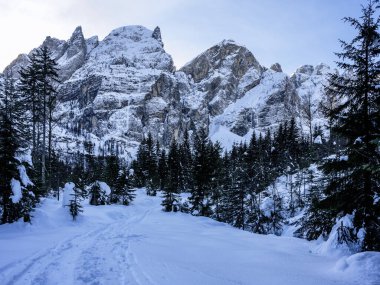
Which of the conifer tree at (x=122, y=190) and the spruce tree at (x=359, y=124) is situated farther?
the conifer tree at (x=122, y=190)

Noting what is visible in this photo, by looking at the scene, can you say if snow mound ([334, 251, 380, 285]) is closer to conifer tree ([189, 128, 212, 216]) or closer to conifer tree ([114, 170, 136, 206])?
conifer tree ([189, 128, 212, 216])

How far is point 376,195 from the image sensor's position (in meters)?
10.7

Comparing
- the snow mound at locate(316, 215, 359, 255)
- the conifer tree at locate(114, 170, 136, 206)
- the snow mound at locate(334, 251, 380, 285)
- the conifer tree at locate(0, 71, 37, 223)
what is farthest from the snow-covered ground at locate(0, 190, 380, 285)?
the conifer tree at locate(114, 170, 136, 206)

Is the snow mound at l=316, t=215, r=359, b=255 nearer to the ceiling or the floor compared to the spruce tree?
nearer to the floor

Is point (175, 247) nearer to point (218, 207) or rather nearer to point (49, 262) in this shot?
point (49, 262)

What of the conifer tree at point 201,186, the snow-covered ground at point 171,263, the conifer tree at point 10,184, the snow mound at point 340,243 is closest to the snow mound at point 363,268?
the snow-covered ground at point 171,263

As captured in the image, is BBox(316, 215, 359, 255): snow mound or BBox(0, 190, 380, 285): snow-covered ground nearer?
BBox(0, 190, 380, 285): snow-covered ground

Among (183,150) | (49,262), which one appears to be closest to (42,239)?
(49,262)

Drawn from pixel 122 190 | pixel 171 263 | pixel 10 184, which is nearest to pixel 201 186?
pixel 122 190

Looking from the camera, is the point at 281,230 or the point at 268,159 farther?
the point at 268,159

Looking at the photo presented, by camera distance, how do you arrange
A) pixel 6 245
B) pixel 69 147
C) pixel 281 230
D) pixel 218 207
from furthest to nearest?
1. pixel 69 147
2. pixel 218 207
3. pixel 281 230
4. pixel 6 245

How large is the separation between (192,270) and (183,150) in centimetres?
6451

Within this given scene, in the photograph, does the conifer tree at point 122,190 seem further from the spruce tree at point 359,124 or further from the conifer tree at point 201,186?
the spruce tree at point 359,124

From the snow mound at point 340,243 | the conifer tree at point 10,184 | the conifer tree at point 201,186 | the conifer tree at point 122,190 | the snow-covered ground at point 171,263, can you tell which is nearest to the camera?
the snow-covered ground at point 171,263
